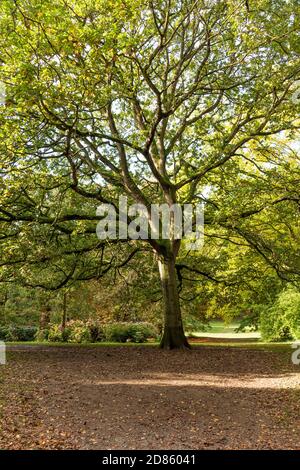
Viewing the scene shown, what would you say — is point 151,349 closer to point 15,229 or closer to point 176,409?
point 15,229

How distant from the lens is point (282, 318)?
21.0 meters

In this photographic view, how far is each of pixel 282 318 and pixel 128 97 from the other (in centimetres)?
1377

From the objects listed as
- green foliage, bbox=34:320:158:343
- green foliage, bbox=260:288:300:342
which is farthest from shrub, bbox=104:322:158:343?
green foliage, bbox=260:288:300:342

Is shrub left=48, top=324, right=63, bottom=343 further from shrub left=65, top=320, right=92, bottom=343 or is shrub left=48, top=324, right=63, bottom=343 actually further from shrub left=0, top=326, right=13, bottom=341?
shrub left=0, top=326, right=13, bottom=341

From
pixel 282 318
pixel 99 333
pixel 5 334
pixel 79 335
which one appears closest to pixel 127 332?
pixel 99 333

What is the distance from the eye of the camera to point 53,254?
47.8 ft

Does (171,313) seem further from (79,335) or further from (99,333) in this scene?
(99,333)

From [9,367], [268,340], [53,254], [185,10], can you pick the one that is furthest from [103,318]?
[185,10]

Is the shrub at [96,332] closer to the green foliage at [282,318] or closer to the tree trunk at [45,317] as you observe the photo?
the tree trunk at [45,317]

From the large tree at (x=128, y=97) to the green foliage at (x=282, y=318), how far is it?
595 centimetres

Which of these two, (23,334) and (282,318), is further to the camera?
(23,334)

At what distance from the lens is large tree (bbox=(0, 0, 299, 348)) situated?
973 centimetres

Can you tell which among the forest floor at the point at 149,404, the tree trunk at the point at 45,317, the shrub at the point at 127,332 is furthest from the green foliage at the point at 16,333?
the forest floor at the point at 149,404

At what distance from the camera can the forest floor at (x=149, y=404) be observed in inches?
239
